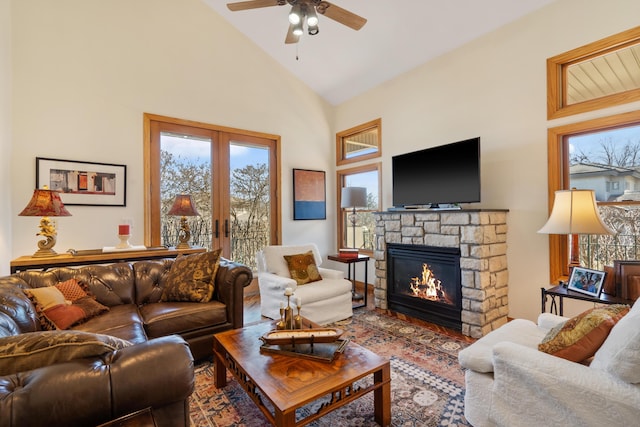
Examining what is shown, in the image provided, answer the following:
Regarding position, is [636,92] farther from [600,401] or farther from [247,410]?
[247,410]

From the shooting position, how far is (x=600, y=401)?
127cm

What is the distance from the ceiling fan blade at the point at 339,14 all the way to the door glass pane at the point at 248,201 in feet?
8.07

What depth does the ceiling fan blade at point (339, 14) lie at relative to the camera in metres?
2.65

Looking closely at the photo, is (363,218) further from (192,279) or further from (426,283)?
(192,279)

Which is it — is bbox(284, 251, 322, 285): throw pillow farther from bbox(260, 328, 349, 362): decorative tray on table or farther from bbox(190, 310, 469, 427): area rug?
bbox(260, 328, 349, 362): decorative tray on table

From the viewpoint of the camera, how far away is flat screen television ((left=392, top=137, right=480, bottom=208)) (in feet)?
10.6

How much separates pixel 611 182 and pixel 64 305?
4.63 metres

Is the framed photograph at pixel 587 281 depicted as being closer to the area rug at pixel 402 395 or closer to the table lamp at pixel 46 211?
the area rug at pixel 402 395

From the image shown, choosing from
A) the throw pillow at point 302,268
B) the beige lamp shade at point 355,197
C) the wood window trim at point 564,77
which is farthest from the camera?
the beige lamp shade at point 355,197

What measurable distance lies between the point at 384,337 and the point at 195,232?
290 centimetres

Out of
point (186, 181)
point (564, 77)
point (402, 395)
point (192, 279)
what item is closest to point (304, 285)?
point (192, 279)

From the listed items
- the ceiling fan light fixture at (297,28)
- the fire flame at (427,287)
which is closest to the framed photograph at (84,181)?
the ceiling fan light fixture at (297,28)

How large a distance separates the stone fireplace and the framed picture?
1768 mm

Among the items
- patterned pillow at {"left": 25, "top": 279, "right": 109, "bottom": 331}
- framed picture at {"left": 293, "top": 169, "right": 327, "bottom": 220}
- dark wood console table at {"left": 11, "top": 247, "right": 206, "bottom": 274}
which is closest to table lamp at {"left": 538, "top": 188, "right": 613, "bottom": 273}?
framed picture at {"left": 293, "top": 169, "right": 327, "bottom": 220}
